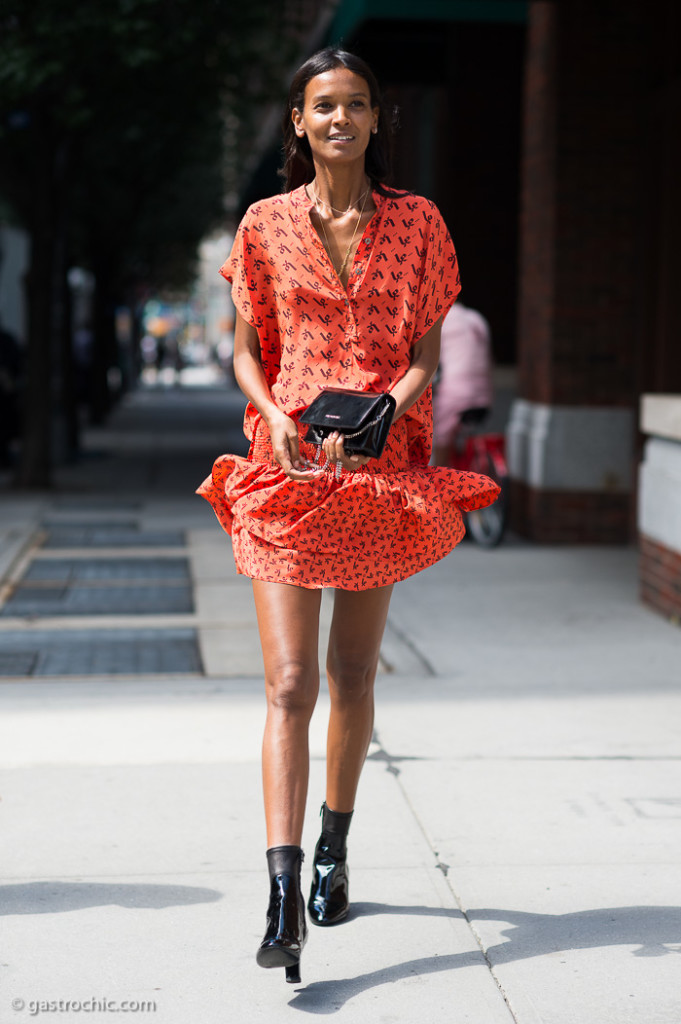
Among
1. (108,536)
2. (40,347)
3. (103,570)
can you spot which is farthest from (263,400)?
(40,347)

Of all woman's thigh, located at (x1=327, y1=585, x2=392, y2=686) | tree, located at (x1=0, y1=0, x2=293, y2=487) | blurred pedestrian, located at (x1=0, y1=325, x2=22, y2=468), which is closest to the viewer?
woman's thigh, located at (x1=327, y1=585, x2=392, y2=686)

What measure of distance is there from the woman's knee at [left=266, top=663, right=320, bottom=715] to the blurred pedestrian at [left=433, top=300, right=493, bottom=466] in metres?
7.28

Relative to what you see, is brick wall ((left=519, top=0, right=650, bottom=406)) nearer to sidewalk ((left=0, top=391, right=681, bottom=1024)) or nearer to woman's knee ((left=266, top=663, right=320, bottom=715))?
sidewalk ((left=0, top=391, right=681, bottom=1024))

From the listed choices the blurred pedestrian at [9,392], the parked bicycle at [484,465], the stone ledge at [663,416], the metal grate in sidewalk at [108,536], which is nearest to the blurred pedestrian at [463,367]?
the parked bicycle at [484,465]

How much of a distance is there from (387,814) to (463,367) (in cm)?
642

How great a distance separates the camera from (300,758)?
3414 mm

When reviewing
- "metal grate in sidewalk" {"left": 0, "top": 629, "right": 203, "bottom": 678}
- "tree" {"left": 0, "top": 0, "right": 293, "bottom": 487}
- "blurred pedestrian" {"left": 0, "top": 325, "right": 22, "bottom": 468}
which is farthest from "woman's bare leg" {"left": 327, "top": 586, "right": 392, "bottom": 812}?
"blurred pedestrian" {"left": 0, "top": 325, "right": 22, "bottom": 468}

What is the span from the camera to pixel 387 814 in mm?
4621

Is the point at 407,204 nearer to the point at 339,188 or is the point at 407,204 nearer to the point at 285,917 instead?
the point at 339,188

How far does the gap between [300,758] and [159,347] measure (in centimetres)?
5202

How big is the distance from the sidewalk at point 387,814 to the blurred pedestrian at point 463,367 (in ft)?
7.06

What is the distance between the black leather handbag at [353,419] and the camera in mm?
3182

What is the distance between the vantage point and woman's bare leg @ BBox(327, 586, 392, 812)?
3.53 metres

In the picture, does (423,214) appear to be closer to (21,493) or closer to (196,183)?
(21,493)
